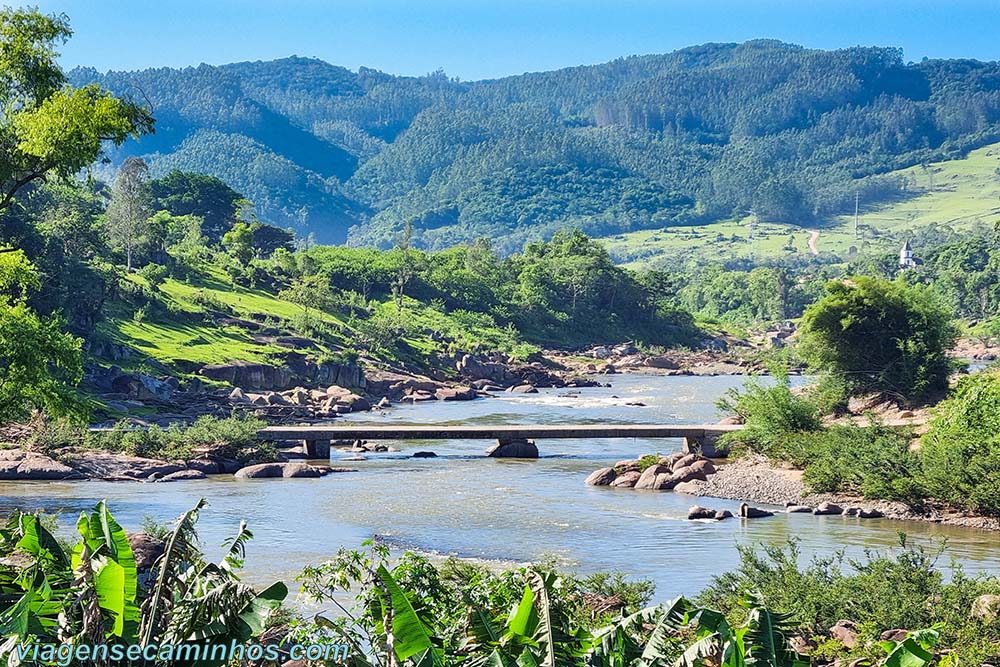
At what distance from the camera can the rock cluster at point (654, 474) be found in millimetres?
39750

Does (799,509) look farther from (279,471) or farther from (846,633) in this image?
(846,633)

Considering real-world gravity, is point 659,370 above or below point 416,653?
below

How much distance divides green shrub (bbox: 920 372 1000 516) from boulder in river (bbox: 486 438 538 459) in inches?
580

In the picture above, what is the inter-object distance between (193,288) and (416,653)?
245ft

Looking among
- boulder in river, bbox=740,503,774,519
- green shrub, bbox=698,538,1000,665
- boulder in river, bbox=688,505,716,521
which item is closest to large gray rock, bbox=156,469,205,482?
boulder in river, bbox=688,505,716,521

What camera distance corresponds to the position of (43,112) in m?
19.6

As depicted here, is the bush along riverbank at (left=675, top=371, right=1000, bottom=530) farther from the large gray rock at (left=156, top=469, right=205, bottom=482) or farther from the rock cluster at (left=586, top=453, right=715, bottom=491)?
the large gray rock at (left=156, top=469, right=205, bottom=482)

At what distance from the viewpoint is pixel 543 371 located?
89.4 metres

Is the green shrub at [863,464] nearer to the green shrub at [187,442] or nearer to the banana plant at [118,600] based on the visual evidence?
the green shrub at [187,442]

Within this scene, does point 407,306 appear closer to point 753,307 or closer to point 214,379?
point 214,379

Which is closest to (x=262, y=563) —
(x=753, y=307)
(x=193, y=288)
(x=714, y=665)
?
(x=714, y=665)

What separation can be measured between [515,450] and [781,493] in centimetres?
1289

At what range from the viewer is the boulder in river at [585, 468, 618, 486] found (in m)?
40.6

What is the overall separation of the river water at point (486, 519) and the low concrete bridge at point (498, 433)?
3.39ft
